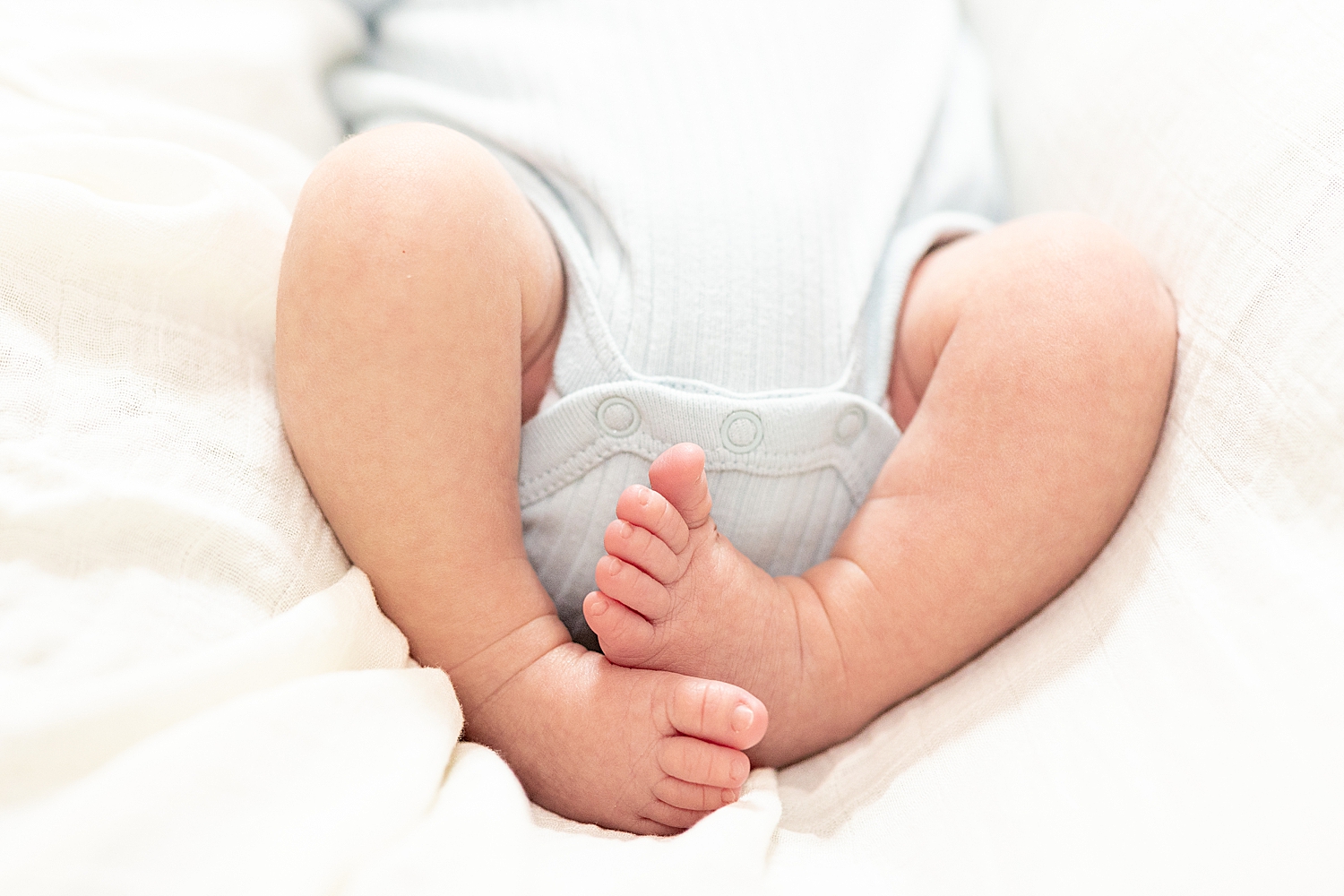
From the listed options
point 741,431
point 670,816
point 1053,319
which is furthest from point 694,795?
point 1053,319

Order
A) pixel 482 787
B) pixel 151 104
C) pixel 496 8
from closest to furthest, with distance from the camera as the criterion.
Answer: pixel 482 787 → pixel 151 104 → pixel 496 8

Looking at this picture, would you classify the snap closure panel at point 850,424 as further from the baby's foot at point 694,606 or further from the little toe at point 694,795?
the little toe at point 694,795

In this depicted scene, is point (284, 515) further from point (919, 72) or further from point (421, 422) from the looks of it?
point (919, 72)

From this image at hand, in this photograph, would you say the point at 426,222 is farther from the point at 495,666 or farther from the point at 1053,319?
the point at 1053,319

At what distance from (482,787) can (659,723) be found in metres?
0.12

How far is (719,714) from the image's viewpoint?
2.01ft

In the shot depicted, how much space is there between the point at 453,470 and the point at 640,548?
5.3 inches

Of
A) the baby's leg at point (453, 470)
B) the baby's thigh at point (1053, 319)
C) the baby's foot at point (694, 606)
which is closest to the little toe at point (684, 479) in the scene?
the baby's foot at point (694, 606)

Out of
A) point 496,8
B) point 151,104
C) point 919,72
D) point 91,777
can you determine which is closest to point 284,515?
point 91,777

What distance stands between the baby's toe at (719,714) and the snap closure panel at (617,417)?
0.64 feet

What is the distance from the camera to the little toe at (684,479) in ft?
2.02

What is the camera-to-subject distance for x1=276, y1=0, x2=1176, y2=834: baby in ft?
2.06

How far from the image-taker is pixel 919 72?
936mm

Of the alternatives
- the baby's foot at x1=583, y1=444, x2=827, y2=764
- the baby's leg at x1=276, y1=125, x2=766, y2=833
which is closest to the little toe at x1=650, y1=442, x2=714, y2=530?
the baby's foot at x1=583, y1=444, x2=827, y2=764
